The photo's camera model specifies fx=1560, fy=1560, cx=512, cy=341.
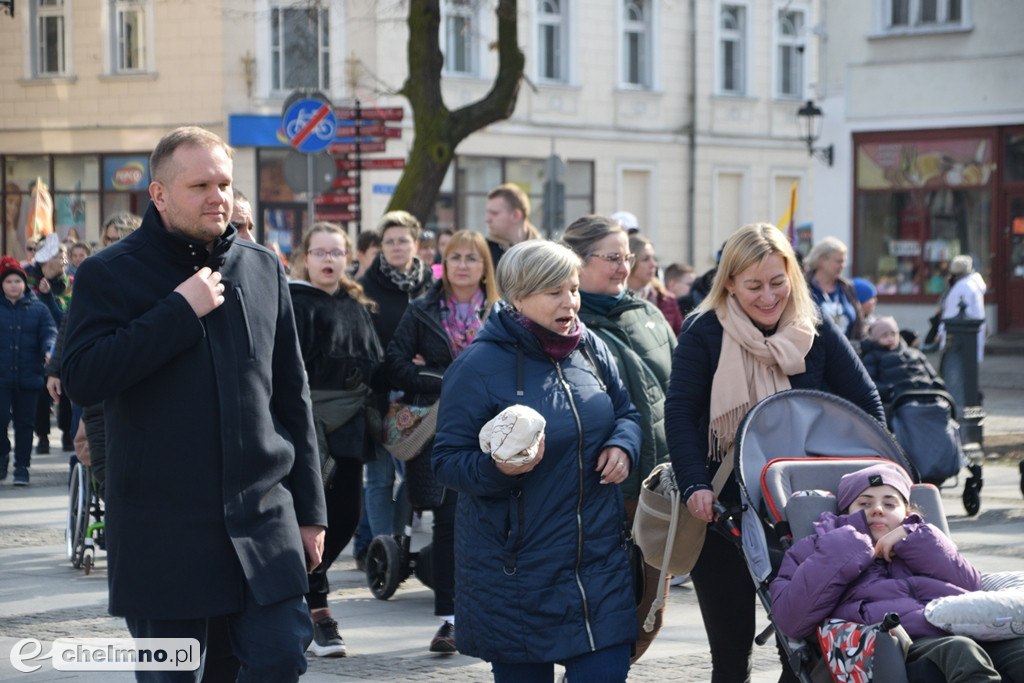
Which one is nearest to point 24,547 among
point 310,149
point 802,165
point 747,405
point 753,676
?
point 753,676

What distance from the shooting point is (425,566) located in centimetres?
793

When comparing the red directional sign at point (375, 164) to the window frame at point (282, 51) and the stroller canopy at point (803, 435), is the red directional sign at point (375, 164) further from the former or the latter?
the stroller canopy at point (803, 435)

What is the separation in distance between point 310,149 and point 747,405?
13.1 meters

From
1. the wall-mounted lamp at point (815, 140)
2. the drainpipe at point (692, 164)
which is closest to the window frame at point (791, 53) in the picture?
the drainpipe at point (692, 164)

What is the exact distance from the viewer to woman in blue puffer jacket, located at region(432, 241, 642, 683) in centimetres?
479

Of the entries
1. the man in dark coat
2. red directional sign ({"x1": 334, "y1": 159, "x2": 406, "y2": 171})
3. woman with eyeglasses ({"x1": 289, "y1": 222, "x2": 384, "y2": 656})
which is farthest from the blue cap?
red directional sign ({"x1": 334, "y1": 159, "x2": 406, "y2": 171})

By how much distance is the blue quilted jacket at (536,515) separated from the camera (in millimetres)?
4789

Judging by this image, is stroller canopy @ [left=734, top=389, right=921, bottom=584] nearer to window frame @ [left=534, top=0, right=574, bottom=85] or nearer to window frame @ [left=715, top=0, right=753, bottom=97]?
window frame @ [left=534, top=0, right=574, bottom=85]

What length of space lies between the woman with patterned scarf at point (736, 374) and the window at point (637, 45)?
3235cm

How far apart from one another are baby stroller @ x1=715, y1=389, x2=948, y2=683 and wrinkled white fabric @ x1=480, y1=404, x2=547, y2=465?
37.6 inches

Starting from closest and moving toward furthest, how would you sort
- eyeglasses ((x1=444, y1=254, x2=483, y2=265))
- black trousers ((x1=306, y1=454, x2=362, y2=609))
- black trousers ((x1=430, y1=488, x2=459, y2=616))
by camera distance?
black trousers ((x1=430, y1=488, x2=459, y2=616)) < black trousers ((x1=306, y1=454, x2=362, y2=609)) < eyeglasses ((x1=444, y1=254, x2=483, y2=265))

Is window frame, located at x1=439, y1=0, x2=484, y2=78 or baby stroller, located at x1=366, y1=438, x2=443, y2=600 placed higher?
window frame, located at x1=439, y1=0, x2=484, y2=78

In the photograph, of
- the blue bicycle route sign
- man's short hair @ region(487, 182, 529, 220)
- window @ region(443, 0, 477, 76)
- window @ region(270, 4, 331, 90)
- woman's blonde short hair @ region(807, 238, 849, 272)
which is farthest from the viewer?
window @ region(443, 0, 477, 76)

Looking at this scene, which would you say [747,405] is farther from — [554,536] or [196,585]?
[196,585]
